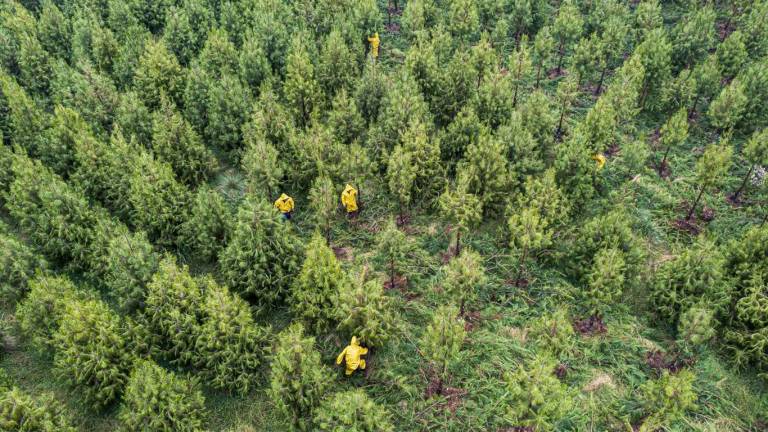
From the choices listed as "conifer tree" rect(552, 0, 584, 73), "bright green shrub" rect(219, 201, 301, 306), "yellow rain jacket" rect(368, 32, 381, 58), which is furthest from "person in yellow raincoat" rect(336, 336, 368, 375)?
"conifer tree" rect(552, 0, 584, 73)

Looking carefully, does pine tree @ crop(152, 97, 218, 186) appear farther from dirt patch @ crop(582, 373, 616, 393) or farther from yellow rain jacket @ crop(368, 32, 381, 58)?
dirt patch @ crop(582, 373, 616, 393)

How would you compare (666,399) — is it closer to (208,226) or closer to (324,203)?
(324,203)

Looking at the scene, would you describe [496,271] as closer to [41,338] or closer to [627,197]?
[627,197]

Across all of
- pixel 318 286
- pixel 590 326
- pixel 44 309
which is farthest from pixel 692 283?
pixel 44 309

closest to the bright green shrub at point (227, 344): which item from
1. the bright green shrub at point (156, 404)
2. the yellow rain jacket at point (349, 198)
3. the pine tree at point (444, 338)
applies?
the bright green shrub at point (156, 404)

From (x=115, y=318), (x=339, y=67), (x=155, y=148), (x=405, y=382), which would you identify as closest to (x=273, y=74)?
(x=339, y=67)

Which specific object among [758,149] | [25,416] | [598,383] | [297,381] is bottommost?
[598,383]
